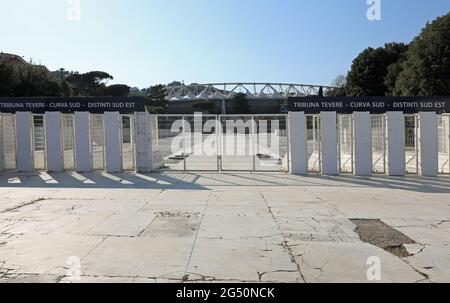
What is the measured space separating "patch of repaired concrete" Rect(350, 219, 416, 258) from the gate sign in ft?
28.1

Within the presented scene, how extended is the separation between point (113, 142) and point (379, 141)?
985 centimetres

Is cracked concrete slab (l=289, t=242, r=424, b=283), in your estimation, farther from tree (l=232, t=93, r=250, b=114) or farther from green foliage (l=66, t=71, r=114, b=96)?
tree (l=232, t=93, r=250, b=114)

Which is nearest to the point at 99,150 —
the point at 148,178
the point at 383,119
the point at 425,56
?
the point at 148,178

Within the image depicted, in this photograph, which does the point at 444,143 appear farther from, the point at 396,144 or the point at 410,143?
the point at 410,143

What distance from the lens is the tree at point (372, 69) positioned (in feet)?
159

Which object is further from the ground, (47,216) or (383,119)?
(383,119)

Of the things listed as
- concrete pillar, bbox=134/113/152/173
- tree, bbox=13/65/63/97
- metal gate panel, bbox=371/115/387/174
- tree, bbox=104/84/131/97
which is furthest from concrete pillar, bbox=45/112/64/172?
tree, bbox=104/84/131/97

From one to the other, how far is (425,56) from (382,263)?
29.9m

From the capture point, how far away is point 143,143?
53.3ft

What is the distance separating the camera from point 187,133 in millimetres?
21203

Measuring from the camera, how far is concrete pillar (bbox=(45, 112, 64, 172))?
16.4 meters

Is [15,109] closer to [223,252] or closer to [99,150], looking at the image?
[99,150]

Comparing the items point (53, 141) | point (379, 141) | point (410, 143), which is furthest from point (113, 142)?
point (410, 143)

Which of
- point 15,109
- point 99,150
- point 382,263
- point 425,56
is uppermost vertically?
point 425,56
